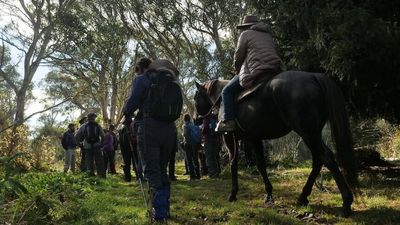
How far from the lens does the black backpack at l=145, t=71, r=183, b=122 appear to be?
212 inches

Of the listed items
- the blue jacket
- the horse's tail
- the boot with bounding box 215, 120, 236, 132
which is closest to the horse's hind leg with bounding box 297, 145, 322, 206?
the horse's tail

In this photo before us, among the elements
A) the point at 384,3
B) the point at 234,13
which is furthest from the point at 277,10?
the point at 234,13

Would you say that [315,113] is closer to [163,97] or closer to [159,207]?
[163,97]

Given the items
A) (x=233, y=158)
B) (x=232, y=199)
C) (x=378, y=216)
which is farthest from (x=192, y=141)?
(x=378, y=216)

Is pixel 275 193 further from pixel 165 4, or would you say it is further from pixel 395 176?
pixel 165 4

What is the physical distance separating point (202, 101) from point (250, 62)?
2.05 meters

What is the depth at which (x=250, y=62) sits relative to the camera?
652cm

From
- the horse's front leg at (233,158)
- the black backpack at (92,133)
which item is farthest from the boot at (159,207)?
the black backpack at (92,133)

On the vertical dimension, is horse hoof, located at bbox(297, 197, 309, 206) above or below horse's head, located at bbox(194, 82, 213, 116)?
below

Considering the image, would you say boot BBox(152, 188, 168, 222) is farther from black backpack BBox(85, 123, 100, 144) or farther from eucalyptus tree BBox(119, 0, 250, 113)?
eucalyptus tree BBox(119, 0, 250, 113)

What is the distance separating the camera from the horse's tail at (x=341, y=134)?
5465mm

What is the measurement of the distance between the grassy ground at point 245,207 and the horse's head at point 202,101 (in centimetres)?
157

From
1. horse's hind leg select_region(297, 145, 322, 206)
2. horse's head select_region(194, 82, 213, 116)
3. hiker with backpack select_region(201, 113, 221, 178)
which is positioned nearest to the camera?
horse's hind leg select_region(297, 145, 322, 206)

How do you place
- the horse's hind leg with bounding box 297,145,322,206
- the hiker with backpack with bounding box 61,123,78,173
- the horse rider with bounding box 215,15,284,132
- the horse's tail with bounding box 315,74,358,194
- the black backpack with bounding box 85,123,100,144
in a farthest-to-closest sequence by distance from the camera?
the hiker with backpack with bounding box 61,123,78,173 < the black backpack with bounding box 85,123,100,144 < the horse rider with bounding box 215,15,284,132 < the horse's hind leg with bounding box 297,145,322,206 < the horse's tail with bounding box 315,74,358,194
